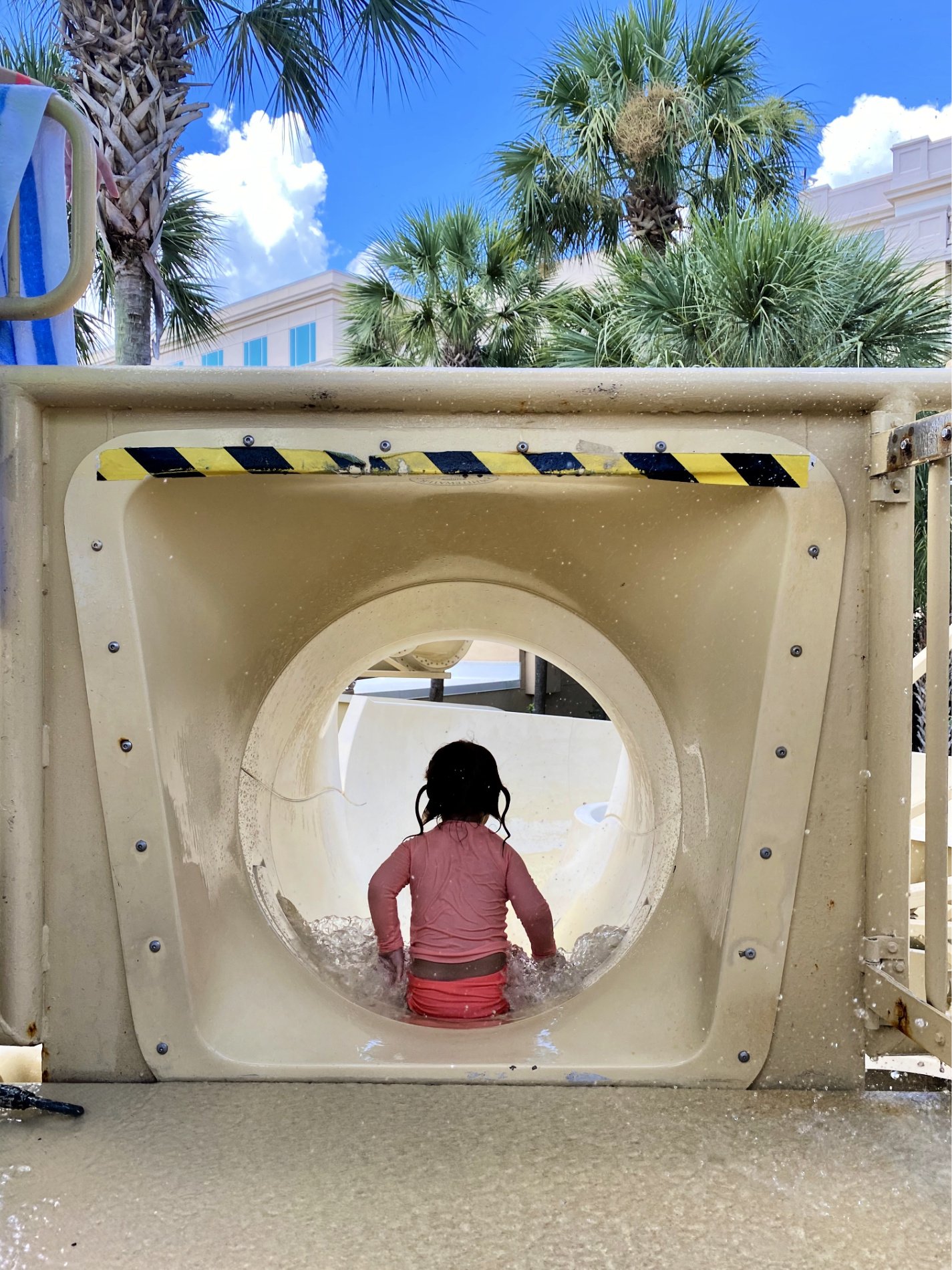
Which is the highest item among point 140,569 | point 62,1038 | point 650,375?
point 650,375

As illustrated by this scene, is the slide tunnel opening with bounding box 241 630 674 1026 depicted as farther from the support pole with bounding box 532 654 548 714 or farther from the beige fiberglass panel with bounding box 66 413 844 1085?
the support pole with bounding box 532 654 548 714

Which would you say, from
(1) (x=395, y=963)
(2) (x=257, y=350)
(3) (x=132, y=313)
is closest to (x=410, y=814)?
(3) (x=132, y=313)

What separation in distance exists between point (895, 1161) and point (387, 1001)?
1.64 metres

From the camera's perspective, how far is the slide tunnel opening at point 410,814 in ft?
10.2

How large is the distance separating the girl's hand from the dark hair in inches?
15.2

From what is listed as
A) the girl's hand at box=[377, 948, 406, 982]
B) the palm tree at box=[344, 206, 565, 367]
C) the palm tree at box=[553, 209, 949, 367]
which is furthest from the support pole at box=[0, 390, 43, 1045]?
the palm tree at box=[344, 206, 565, 367]

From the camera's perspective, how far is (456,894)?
2.93m

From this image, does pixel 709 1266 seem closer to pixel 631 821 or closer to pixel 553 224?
pixel 631 821

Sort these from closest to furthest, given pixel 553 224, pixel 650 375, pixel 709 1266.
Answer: pixel 709 1266 → pixel 650 375 → pixel 553 224

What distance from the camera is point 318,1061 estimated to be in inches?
90.0

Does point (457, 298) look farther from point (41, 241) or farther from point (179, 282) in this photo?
point (41, 241)

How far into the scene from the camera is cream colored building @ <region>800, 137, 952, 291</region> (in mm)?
13812

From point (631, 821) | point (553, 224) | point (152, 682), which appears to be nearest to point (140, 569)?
point (152, 682)

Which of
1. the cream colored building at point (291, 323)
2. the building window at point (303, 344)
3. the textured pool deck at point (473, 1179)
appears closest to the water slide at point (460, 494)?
the textured pool deck at point (473, 1179)
